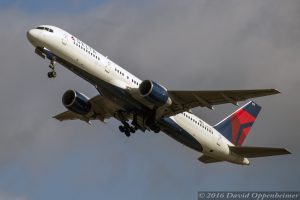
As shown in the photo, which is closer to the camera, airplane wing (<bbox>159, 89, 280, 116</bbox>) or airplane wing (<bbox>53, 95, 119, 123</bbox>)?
airplane wing (<bbox>159, 89, 280, 116</bbox>)

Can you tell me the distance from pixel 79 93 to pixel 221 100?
36.1 ft

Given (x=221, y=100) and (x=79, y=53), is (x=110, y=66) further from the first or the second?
(x=221, y=100)

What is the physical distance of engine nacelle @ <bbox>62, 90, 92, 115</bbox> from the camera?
55812 mm

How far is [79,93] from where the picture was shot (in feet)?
185

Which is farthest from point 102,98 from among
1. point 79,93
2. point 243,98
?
point 243,98

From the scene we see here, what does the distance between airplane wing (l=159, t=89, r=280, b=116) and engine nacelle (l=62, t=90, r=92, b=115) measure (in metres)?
6.02

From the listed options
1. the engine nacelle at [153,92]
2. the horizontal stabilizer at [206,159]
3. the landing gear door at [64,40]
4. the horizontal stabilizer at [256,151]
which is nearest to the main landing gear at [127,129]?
the engine nacelle at [153,92]

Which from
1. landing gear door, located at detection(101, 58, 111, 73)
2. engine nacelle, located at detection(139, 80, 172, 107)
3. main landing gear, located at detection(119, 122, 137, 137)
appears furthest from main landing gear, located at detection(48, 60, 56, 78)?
main landing gear, located at detection(119, 122, 137, 137)

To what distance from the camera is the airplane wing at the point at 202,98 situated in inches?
1961

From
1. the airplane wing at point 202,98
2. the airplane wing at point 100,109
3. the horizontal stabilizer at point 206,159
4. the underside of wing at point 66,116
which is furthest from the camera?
the underside of wing at point 66,116

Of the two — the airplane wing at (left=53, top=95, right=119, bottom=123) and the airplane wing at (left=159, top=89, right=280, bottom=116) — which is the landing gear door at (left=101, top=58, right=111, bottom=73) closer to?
the airplane wing at (left=53, top=95, right=119, bottom=123)

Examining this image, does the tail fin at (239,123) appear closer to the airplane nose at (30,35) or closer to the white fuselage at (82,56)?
the white fuselage at (82,56)

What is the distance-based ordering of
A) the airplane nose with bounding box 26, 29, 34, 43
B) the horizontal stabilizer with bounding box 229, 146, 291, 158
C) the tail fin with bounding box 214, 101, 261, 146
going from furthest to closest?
the tail fin with bounding box 214, 101, 261, 146 → the horizontal stabilizer with bounding box 229, 146, 291, 158 → the airplane nose with bounding box 26, 29, 34, 43

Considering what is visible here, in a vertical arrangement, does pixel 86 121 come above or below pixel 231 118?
below
